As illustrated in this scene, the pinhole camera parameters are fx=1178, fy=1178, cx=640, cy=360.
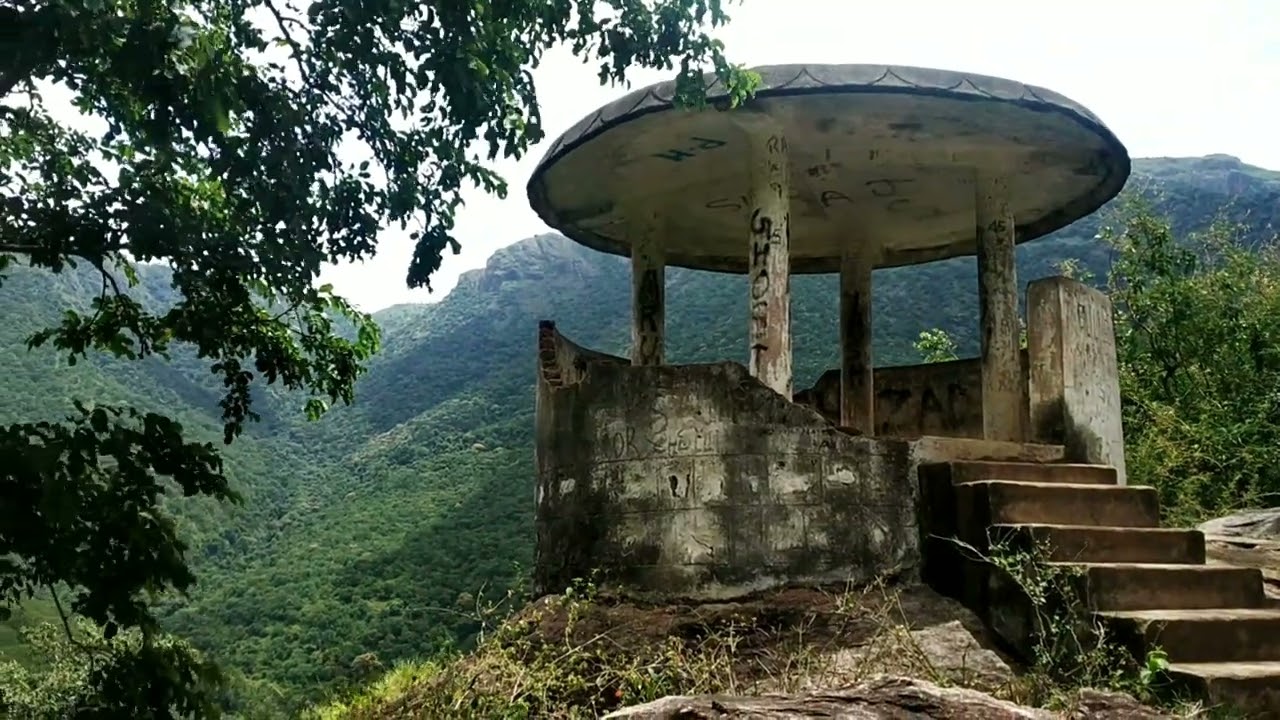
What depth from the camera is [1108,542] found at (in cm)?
628

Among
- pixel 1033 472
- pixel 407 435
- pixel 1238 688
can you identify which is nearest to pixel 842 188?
pixel 1033 472

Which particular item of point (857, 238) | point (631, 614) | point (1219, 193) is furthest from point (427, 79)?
point (1219, 193)

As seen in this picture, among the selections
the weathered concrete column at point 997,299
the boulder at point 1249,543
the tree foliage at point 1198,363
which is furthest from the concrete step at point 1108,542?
the tree foliage at point 1198,363

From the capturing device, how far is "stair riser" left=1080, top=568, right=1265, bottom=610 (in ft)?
19.0

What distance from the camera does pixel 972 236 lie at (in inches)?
414

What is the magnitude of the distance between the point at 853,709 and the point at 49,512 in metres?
3.59

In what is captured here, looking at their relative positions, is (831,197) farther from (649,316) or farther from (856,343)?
(649,316)

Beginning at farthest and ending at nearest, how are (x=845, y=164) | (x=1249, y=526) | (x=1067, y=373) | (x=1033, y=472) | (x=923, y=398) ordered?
(x=923, y=398) < (x=1249, y=526) < (x=845, y=164) < (x=1067, y=373) < (x=1033, y=472)

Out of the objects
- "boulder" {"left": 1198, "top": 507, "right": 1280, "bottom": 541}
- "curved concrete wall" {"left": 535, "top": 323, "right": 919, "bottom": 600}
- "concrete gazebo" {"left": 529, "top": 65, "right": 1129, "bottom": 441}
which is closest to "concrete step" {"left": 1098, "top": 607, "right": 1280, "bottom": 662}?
"curved concrete wall" {"left": 535, "top": 323, "right": 919, "bottom": 600}

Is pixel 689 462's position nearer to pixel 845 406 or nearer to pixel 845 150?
pixel 845 150

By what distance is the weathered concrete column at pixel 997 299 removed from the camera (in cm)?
858

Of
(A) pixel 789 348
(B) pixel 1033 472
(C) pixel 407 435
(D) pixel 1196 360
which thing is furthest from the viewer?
(C) pixel 407 435

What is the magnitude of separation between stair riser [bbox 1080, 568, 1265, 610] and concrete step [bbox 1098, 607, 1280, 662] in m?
0.09

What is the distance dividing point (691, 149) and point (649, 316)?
1911 millimetres
